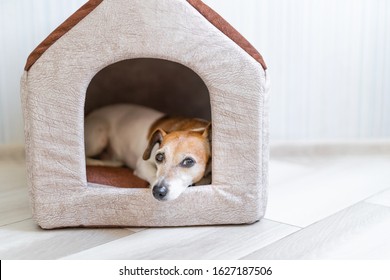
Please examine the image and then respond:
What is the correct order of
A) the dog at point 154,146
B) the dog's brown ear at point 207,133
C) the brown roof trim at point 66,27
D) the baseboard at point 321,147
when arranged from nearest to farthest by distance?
the brown roof trim at point 66,27, the dog at point 154,146, the dog's brown ear at point 207,133, the baseboard at point 321,147

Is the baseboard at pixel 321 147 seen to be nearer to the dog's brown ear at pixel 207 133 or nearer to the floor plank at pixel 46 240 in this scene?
the dog's brown ear at pixel 207 133

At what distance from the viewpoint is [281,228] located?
1.67m

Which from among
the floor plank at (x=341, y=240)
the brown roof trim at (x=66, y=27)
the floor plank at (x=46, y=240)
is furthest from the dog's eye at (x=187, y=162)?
the brown roof trim at (x=66, y=27)

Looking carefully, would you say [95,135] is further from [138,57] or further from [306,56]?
[306,56]

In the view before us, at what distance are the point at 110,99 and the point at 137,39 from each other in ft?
3.22

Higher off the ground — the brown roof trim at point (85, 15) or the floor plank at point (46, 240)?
the brown roof trim at point (85, 15)

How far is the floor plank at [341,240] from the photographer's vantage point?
148cm

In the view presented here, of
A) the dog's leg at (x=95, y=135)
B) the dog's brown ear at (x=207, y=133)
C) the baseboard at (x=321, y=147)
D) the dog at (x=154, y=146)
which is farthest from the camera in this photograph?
the baseboard at (x=321, y=147)

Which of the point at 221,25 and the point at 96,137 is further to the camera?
the point at 96,137

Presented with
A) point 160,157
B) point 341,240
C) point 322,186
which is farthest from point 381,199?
point 160,157

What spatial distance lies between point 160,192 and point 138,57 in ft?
1.35

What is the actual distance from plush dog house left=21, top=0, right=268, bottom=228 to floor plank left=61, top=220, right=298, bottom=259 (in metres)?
0.04

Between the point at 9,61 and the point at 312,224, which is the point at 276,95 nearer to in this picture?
the point at 312,224

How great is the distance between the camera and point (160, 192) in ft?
5.19
